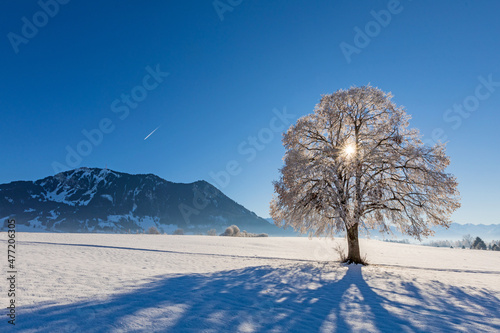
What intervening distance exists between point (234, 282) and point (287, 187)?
7973mm

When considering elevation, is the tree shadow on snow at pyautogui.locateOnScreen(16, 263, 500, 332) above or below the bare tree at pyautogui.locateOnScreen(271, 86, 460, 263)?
below

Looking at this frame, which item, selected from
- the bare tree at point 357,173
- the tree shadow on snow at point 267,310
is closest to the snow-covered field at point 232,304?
the tree shadow on snow at point 267,310

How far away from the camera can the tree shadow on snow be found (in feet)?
14.4

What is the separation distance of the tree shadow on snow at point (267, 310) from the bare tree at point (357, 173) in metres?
5.78

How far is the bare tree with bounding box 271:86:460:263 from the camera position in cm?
1381

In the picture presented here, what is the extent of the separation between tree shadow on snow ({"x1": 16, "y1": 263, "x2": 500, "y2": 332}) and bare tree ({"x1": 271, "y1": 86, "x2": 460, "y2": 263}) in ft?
19.0

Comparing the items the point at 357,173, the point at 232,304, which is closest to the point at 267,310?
the point at 232,304

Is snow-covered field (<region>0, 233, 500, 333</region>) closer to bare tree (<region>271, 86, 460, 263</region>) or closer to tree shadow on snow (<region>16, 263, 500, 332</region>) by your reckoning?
tree shadow on snow (<region>16, 263, 500, 332</region>)

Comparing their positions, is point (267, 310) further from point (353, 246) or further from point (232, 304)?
point (353, 246)

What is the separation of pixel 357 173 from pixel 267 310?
1120cm

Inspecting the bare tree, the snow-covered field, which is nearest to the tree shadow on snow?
the snow-covered field

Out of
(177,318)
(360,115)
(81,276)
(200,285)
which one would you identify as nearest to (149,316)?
(177,318)

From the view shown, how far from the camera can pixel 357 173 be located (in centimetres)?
1442

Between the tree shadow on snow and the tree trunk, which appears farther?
the tree trunk
